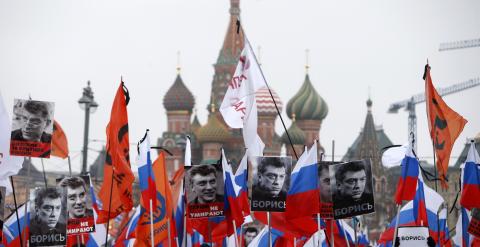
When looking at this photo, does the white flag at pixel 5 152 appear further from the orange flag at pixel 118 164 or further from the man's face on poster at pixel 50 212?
the orange flag at pixel 118 164

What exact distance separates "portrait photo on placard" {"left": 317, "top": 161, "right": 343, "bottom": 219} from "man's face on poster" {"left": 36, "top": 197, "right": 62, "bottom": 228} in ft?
11.6

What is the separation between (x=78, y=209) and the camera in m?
22.1

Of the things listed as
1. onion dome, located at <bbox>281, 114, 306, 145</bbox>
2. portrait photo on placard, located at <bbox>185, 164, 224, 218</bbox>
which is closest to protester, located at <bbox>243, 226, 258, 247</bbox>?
portrait photo on placard, located at <bbox>185, 164, 224, 218</bbox>

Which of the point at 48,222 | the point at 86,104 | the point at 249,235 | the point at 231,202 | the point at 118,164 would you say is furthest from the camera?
the point at 86,104

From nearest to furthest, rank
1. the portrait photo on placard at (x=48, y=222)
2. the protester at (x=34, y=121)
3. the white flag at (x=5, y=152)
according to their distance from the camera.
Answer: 1. the white flag at (x=5, y=152)
2. the protester at (x=34, y=121)
3. the portrait photo on placard at (x=48, y=222)

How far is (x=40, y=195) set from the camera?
66.7 ft

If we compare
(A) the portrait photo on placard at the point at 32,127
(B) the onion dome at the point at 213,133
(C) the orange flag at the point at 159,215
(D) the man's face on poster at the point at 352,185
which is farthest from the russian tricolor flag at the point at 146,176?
(B) the onion dome at the point at 213,133

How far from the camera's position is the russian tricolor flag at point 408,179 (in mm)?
21625

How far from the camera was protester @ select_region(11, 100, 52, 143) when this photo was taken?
20.0 m

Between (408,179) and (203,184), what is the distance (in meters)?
2.97

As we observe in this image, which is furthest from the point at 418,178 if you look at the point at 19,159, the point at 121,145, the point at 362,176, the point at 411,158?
the point at 19,159

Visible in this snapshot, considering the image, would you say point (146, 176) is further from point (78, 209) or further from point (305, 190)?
point (305, 190)

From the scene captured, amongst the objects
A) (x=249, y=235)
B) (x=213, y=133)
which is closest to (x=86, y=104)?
(x=249, y=235)

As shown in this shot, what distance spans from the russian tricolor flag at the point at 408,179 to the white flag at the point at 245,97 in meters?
2.05
